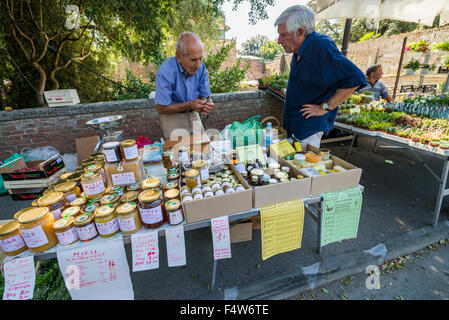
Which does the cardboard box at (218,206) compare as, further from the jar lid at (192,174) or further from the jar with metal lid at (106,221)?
the jar with metal lid at (106,221)

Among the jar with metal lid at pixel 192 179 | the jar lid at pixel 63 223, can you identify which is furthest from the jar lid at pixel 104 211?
the jar with metal lid at pixel 192 179

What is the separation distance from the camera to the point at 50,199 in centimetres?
128

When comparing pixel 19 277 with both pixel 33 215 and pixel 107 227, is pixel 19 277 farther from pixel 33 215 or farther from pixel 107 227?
pixel 107 227

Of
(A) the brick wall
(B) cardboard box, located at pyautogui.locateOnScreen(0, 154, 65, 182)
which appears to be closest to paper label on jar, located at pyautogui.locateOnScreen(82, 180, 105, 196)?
(B) cardboard box, located at pyautogui.locateOnScreen(0, 154, 65, 182)

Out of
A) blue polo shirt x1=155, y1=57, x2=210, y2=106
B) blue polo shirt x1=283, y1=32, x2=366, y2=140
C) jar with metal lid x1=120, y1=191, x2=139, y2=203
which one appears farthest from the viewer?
blue polo shirt x1=155, y1=57, x2=210, y2=106

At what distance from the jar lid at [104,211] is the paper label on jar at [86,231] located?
72 millimetres

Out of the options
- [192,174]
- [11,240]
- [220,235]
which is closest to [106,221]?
[11,240]

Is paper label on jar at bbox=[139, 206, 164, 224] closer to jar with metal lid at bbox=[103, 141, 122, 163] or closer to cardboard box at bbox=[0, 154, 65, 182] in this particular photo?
jar with metal lid at bbox=[103, 141, 122, 163]

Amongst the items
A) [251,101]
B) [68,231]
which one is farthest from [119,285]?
[251,101]

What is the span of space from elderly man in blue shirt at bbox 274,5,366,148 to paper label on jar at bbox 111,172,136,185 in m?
1.58

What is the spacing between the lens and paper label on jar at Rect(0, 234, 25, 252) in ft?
3.59

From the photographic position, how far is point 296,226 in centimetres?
151

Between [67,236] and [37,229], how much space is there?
0.14m
